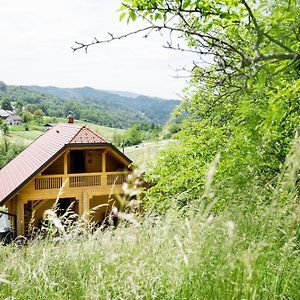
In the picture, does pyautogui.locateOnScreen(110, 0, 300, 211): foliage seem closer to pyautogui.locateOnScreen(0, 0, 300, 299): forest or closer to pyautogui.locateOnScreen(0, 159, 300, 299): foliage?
pyautogui.locateOnScreen(0, 0, 300, 299): forest

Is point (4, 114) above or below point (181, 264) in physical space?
above

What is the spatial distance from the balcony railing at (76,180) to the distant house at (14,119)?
226 feet

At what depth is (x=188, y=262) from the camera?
196 centimetres

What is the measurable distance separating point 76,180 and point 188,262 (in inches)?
729

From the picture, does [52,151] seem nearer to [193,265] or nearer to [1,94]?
[193,265]

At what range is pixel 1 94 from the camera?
11294 cm

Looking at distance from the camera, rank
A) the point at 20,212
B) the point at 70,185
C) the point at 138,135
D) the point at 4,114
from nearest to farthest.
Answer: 1. the point at 138,135
2. the point at 20,212
3. the point at 70,185
4. the point at 4,114

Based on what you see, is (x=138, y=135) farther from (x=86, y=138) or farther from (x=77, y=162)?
(x=77, y=162)

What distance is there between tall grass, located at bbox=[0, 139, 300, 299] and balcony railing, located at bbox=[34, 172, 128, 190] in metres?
16.9

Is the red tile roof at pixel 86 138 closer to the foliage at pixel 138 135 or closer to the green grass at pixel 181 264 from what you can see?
the foliage at pixel 138 135

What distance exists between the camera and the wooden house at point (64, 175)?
18761 millimetres

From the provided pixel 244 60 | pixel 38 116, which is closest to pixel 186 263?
pixel 244 60

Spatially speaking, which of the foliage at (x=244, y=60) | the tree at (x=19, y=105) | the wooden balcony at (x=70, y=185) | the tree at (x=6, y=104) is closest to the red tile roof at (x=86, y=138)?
the wooden balcony at (x=70, y=185)

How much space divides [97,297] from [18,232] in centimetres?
1731
